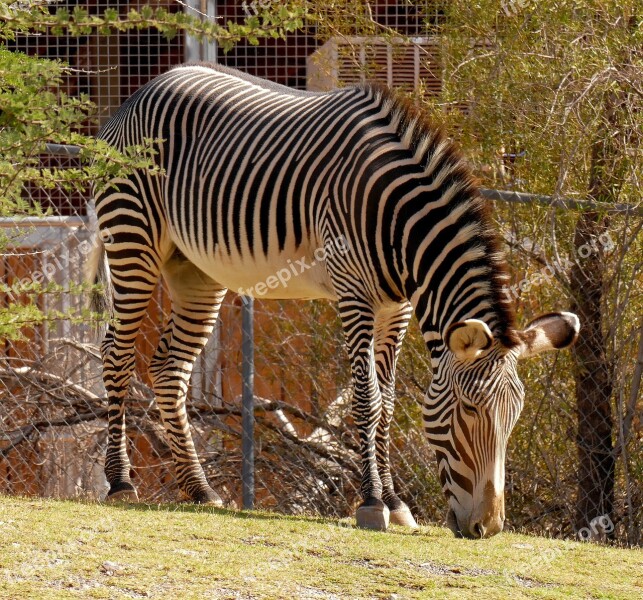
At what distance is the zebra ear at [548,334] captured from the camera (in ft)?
15.9

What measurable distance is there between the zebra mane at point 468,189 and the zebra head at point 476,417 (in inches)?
4.8

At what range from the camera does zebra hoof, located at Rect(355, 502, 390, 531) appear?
510 centimetres

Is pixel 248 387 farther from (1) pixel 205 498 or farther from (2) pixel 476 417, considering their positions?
(2) pixel 476 417

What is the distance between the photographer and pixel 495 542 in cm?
495

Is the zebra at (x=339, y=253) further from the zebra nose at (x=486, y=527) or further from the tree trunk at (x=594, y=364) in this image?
the tree trunk at (x=594, y=364)

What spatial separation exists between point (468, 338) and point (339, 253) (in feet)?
3.13

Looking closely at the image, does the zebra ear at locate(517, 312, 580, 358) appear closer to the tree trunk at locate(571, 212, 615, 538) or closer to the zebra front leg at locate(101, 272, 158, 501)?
the tree trunk at locate(571, 212, 615, 538)

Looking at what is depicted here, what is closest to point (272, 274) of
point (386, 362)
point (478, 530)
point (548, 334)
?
point (386, 362)

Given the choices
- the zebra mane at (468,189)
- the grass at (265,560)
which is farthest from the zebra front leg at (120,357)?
the zebra mane at (468,189)

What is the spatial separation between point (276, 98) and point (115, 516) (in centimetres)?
266

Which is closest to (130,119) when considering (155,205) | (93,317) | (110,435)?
(155,205)

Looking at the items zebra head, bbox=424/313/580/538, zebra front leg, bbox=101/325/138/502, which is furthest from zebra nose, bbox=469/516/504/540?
zebra front leg, bbox=101/325/138/502

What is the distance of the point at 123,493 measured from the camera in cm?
598

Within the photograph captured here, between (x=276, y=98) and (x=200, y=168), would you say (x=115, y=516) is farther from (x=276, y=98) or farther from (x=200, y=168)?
(x=276, y=98)
